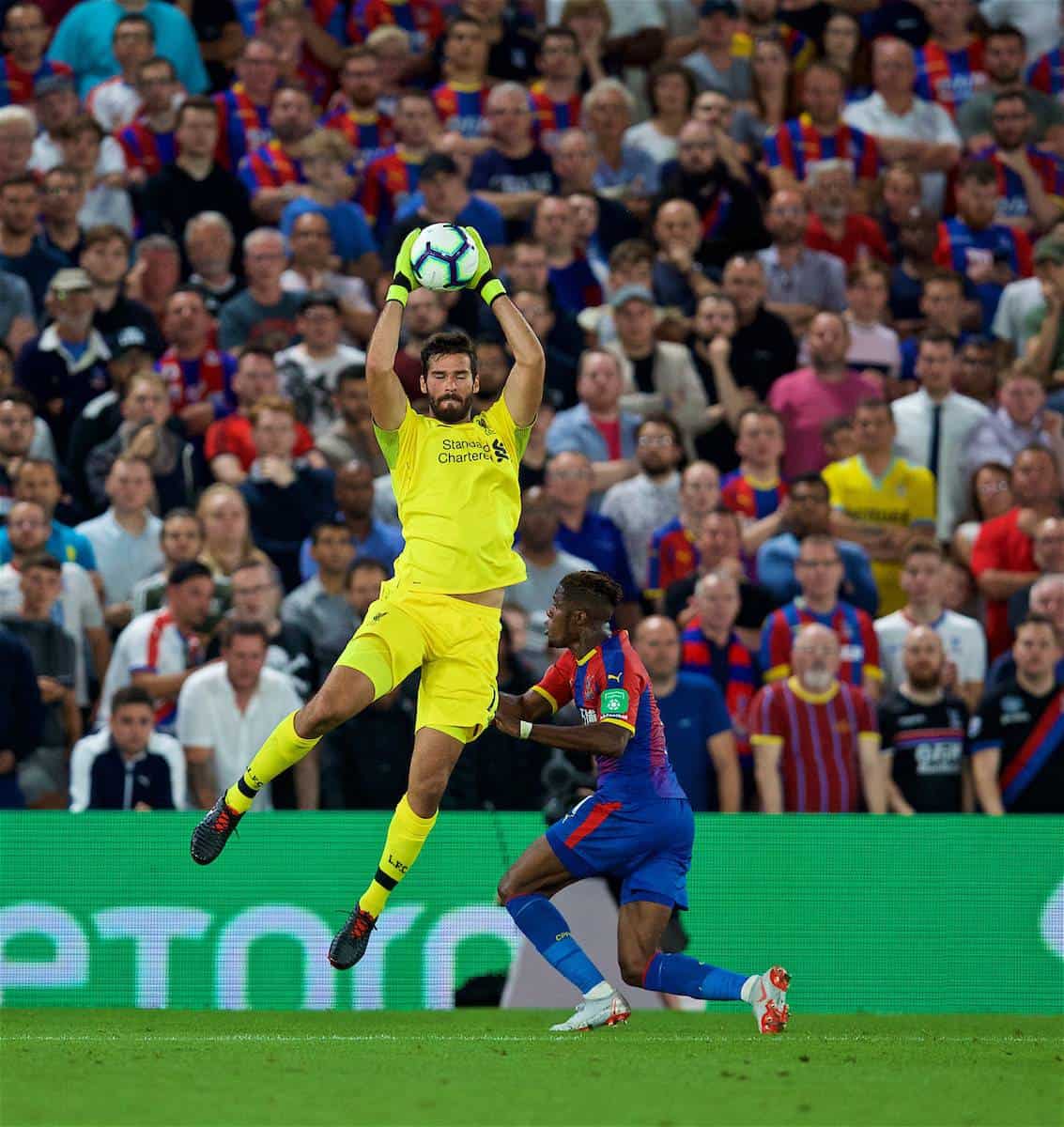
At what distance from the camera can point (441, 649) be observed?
1052 centimetres

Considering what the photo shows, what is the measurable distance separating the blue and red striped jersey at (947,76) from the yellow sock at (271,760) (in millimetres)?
12137

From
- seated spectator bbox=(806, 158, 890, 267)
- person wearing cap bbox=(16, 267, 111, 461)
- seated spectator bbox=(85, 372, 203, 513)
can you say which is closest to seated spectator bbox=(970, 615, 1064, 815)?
seated spectator bbox=(806, 158, 890, 267)

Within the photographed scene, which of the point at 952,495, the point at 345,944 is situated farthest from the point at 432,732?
the point at 952,495

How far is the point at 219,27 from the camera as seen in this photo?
20.2 meters

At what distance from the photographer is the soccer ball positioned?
33.5 ft

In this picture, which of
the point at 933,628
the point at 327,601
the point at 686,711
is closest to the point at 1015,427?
the point at 933,628

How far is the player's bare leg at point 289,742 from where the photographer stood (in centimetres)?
1017

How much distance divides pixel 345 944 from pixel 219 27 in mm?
11984

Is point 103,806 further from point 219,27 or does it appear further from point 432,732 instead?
point 219,27

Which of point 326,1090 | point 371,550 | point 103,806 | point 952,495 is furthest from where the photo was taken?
point 952,495

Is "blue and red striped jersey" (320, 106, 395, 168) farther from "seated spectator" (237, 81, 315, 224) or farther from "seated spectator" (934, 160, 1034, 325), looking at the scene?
"seated spectator" (934, 160, 1034, 325)

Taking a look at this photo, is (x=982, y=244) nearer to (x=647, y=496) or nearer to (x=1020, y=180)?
(x=1020, y=180)

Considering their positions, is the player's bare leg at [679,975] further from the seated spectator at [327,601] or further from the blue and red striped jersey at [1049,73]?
the blue and red striped jersey at [1049,73]

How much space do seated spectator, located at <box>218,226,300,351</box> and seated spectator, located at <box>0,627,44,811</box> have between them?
3954 millimetres
